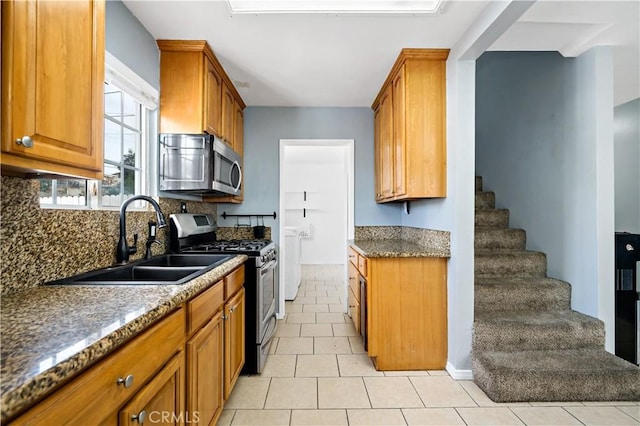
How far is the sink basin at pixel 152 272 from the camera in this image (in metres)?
1.27

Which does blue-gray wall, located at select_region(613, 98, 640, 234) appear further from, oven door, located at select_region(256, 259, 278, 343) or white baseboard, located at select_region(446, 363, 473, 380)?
oven door, located at select_region(256, 259, 278, 343)

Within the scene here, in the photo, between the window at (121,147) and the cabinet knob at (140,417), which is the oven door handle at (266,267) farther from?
the cabinet knob at (140,417)

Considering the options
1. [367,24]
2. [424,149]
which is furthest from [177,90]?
[424,149]

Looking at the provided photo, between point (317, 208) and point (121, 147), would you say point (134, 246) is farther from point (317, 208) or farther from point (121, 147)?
point (317, 208)

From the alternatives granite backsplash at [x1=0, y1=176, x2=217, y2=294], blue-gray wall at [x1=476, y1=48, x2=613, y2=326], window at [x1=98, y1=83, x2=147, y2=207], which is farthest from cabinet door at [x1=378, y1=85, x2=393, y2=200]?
granite backsplash at [x1=0, y1=176, x2=217, y2=294]

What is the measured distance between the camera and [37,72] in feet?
2.89

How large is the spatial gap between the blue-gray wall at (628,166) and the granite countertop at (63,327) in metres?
4.85

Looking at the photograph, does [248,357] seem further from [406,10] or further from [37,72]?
[406,10]

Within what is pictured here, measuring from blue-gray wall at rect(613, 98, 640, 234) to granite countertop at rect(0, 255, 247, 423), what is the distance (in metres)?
4.85

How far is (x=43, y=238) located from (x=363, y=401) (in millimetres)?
1967

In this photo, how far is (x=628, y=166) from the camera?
366 centimetres

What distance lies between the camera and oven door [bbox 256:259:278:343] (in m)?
2.30

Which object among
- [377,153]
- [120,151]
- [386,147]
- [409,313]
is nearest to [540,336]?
[409,313]

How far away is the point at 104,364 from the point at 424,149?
7.66 feet
